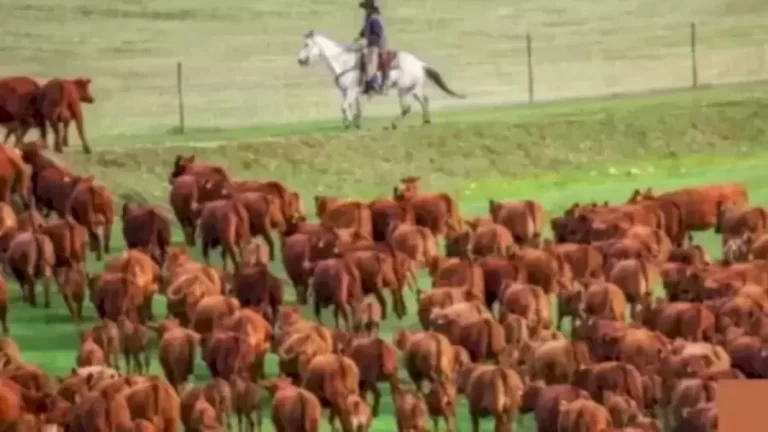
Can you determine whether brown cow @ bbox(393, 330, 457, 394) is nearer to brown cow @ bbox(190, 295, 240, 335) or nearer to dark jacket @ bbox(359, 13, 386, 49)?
brown cow @ bbox(190, 295, 240, 335)

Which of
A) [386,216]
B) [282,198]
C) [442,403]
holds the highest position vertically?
[282,198]

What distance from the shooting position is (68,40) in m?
13.0

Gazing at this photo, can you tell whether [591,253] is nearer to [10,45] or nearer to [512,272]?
[512,272]

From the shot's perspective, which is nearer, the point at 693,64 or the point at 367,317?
the point at 367,317

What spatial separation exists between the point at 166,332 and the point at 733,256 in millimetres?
3045

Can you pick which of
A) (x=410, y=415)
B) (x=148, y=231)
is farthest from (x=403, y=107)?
(x=410, y=415)

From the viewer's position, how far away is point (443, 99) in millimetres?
13758

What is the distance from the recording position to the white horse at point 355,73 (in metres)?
13.3

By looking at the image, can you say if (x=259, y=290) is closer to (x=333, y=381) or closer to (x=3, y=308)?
(x=3, y=308)

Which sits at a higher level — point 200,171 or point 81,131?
point 81,131

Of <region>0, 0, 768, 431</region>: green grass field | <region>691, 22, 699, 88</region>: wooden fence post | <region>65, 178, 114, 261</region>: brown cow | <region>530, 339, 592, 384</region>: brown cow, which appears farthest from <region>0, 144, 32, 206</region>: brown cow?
<region>691, 22, 699, 88</region>: wooden fence post

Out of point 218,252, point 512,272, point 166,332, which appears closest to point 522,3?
point 218,252

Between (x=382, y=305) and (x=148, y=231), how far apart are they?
4.86 ft

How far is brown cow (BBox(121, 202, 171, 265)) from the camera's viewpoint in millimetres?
10461
